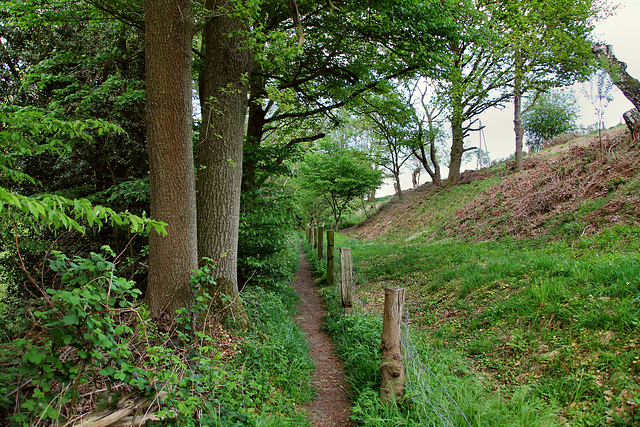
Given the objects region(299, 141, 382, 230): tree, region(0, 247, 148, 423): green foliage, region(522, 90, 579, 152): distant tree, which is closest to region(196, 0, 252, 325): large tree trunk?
region(0, 247, 148, 423): green foliage

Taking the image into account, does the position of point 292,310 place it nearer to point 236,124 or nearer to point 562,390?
point 236,124

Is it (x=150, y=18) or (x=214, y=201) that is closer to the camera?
(x=150, y=18)

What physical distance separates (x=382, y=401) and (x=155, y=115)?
417 cm

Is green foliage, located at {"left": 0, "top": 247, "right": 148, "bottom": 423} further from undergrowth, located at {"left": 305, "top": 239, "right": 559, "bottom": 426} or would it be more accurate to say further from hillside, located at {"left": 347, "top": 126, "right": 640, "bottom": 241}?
hillside, located at {"left": 347, "top": 126, "right": 640, "bottom": 241}

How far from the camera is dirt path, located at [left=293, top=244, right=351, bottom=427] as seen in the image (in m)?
3.70

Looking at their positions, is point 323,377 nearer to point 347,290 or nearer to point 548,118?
point 347,290

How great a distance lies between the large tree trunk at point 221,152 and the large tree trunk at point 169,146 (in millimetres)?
672

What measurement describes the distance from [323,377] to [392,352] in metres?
1.47

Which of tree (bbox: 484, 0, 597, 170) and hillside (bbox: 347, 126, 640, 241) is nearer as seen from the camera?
hillside (bbox: 347, 126, 640, 241)

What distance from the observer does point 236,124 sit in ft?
16.7

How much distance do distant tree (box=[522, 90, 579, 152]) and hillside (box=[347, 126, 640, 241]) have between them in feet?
36.5

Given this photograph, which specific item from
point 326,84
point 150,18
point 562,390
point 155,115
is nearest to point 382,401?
point 562,390

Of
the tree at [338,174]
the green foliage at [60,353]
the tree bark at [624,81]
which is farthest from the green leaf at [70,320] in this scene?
the tree at [338,174]

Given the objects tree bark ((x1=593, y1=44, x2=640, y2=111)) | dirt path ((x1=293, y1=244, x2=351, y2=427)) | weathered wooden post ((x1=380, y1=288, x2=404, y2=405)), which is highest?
tree bark ((x1=593, y1=44, x2=640, y2=111))
